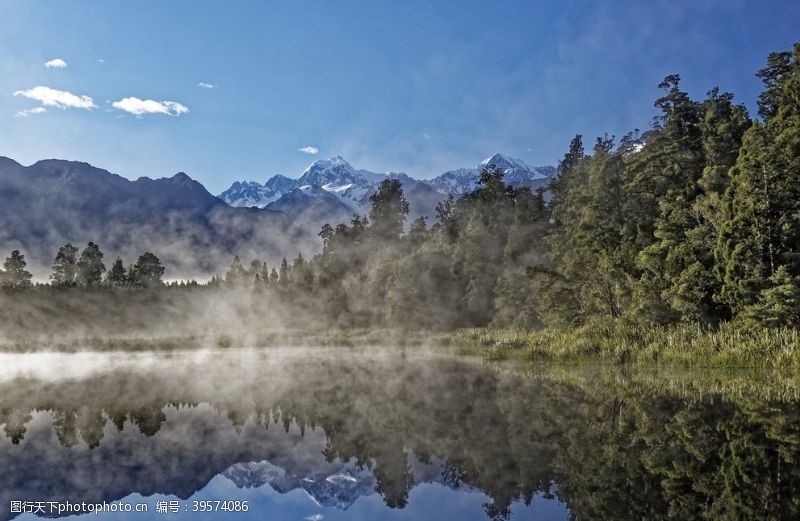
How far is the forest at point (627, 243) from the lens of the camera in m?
32.1

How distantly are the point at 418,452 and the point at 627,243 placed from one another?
39357 mm

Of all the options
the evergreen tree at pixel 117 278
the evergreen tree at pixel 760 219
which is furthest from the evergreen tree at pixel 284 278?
the evergreen tree at pixel 760 219

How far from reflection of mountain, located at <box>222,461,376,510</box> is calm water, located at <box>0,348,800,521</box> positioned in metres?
0.04

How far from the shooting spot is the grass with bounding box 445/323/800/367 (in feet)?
77.9

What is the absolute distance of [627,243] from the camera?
45.6m

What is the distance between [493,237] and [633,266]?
28239mm

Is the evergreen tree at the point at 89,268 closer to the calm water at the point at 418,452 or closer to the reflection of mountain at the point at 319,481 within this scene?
the calm water at the point at 418,452

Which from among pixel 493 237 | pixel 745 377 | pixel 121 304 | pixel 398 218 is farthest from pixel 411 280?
pixel 121 304

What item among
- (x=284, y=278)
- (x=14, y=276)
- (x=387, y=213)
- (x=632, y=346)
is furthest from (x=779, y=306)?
(x=14, y=276)

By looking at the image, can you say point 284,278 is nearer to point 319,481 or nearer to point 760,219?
point 760,219

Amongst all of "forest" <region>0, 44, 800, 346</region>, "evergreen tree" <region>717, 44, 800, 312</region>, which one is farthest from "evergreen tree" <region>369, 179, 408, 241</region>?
"evergreen tree" <region>717, 44, 800, 312</region>

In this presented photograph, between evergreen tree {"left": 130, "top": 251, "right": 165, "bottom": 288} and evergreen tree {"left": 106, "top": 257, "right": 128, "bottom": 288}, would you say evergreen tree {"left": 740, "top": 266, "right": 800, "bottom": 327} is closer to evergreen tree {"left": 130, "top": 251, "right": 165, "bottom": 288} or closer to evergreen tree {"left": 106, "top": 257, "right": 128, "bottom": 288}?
evergreen tree {"left": 106, "top": 257, "right": 128, "bottom": 288}

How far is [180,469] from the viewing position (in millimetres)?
9867

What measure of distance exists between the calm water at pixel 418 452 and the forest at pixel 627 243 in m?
15.3
